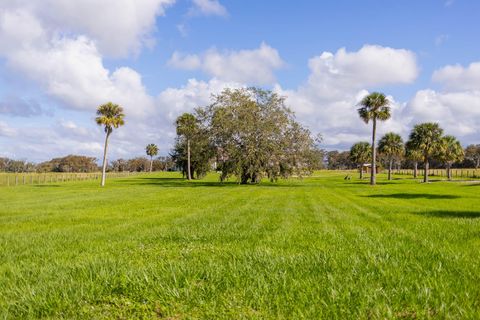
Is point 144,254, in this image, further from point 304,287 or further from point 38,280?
point 304,287

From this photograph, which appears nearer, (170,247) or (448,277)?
(448,277)

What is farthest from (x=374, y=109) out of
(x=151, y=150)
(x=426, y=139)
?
(x=151, y=150)

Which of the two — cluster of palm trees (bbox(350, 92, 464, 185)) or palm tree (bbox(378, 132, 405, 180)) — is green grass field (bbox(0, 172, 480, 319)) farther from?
palm tree (bbox(378, 132, 405, 180))

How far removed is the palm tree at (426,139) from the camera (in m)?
78.9

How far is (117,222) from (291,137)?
43.3 meters

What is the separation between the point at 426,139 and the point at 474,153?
13162cm

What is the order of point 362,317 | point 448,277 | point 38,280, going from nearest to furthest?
point 362,317 < point 448,277 < point 38,280

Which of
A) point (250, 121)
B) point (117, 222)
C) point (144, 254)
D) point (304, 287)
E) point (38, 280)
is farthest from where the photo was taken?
point (250, 121)

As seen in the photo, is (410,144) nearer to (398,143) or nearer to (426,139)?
(426,139)

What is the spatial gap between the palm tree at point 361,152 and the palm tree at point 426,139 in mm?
28622

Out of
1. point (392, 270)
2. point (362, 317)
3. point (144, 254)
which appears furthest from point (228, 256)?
point (362, 317)

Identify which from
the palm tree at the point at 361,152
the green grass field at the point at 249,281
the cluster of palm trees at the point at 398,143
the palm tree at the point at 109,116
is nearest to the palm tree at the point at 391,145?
the cluster of palm trees at the point at 398,143

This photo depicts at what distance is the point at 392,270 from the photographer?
5.83 m

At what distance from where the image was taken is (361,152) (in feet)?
366
